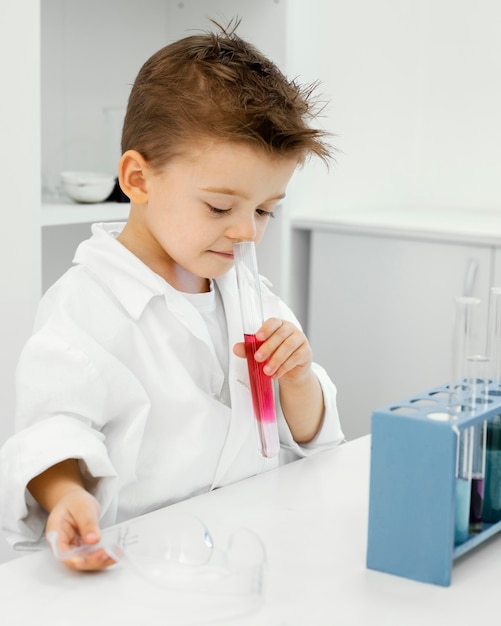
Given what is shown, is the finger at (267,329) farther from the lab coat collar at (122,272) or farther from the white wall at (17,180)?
the white wall at (17,180)

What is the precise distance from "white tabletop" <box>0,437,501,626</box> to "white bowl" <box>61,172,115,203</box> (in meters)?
1.02

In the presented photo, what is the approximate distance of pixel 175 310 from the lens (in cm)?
109

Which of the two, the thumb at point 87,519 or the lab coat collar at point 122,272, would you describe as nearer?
the thumb at point 87,519

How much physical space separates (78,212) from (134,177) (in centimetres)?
67

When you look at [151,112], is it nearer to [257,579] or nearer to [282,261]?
[257,579]

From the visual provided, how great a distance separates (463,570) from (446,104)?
2.01m

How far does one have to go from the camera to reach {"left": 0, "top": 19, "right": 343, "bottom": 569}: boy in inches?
37.9

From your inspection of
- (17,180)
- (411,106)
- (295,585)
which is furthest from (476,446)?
(411,106)

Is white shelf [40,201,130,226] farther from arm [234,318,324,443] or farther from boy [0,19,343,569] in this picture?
arm [234,318,324,443]

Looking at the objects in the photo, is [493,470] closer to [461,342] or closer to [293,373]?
[461,342]

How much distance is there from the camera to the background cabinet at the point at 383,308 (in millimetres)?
2062

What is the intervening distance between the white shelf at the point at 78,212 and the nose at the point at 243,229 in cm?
68

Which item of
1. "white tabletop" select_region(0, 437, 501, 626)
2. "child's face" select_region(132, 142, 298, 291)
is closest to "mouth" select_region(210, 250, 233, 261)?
"child's face" select_region(132, 142, 298, 291)

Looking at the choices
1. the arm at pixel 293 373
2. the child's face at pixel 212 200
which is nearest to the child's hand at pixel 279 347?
the arm at pixel 293 373
